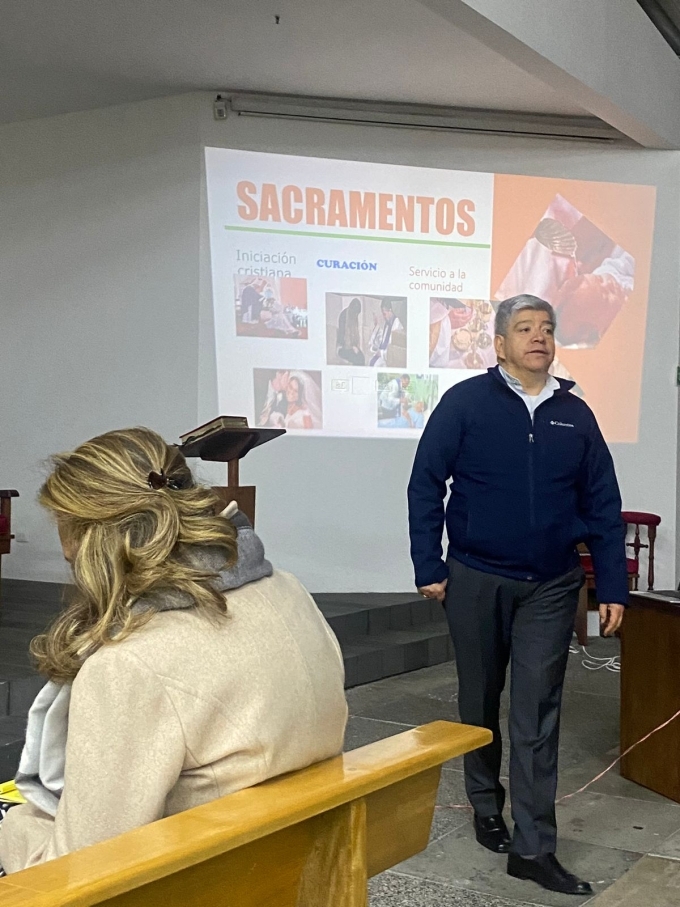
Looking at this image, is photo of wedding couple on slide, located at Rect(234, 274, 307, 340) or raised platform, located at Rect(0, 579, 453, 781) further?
photo of wedding couple on slide, located at Rect(234, 274, 307, 340)

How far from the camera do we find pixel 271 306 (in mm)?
6238

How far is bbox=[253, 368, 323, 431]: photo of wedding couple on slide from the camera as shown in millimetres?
6234

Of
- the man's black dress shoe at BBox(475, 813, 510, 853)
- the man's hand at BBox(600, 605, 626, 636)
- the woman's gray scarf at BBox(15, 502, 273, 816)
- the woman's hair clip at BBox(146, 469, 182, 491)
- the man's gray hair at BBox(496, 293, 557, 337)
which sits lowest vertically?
the man's black dress shoe at BBox(475, 813, 510, 853)

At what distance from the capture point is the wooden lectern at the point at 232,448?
3.80m

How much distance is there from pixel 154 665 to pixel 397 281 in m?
5.25

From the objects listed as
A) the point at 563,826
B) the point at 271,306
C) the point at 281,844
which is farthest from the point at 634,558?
the point at 281,844

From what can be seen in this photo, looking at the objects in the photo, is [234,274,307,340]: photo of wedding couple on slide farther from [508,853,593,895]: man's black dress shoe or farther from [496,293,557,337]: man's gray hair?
[508,853,593,895]: man's black dress shoe

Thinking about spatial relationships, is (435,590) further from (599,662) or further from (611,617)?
(599,662)

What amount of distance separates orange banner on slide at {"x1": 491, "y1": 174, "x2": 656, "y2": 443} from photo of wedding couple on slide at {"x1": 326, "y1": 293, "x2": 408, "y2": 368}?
59 centimetres

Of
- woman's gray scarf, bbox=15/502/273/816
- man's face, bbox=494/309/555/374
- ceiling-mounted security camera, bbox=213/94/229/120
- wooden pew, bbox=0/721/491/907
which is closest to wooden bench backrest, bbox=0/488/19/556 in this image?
ceiling-mounted security camera, bbox=213/94/229/120

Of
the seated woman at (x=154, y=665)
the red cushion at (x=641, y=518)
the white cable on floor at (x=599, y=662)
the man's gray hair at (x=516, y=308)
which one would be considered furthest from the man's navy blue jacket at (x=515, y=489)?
the red cushion at (x=641, y=518)

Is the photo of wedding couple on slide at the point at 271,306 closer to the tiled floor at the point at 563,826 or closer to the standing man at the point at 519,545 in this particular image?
the tiled floor at the point at 563,826

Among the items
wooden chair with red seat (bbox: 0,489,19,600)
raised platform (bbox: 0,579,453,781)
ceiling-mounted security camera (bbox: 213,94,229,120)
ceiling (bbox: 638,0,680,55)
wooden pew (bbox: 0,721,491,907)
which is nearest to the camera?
wooden pew (bbox: 0,721,491,907)

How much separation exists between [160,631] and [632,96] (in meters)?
5.07
